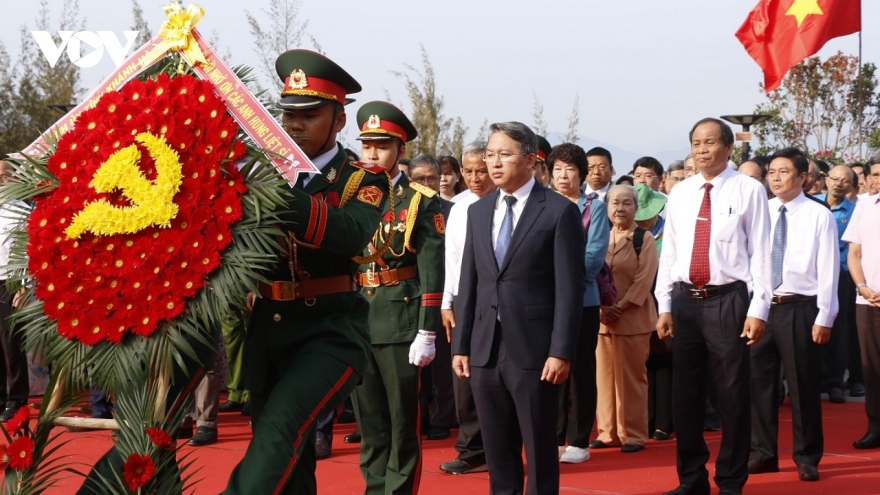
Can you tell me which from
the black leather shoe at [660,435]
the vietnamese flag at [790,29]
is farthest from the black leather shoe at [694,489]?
the vietnamese flag at [790,29]

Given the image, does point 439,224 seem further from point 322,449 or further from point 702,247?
point 322,449

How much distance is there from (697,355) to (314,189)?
2971 mm

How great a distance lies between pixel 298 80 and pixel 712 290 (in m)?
2.90

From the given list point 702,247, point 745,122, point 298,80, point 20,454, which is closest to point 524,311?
point 702,247

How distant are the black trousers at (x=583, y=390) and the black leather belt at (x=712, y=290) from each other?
1.51m

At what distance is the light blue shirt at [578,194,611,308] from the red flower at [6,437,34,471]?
4.59 meters

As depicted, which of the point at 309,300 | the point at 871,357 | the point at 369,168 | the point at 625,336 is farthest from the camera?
the point at 625,336

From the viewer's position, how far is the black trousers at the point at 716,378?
21.4ft

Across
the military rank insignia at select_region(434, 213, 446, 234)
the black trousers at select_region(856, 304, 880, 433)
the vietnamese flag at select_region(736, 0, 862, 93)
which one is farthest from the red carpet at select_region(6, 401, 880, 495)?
the vietnamese flag at select_region(736, 0, 862, 93)

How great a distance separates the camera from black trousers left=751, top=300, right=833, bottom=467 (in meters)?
7.32

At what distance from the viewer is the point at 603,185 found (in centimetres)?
979

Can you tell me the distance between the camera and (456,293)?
7824 mm

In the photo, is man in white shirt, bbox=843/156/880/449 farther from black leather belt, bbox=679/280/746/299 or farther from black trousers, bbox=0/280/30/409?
black trousers, bbox=0/280/30/409

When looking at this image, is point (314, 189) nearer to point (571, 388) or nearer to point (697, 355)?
point (697, 355)
